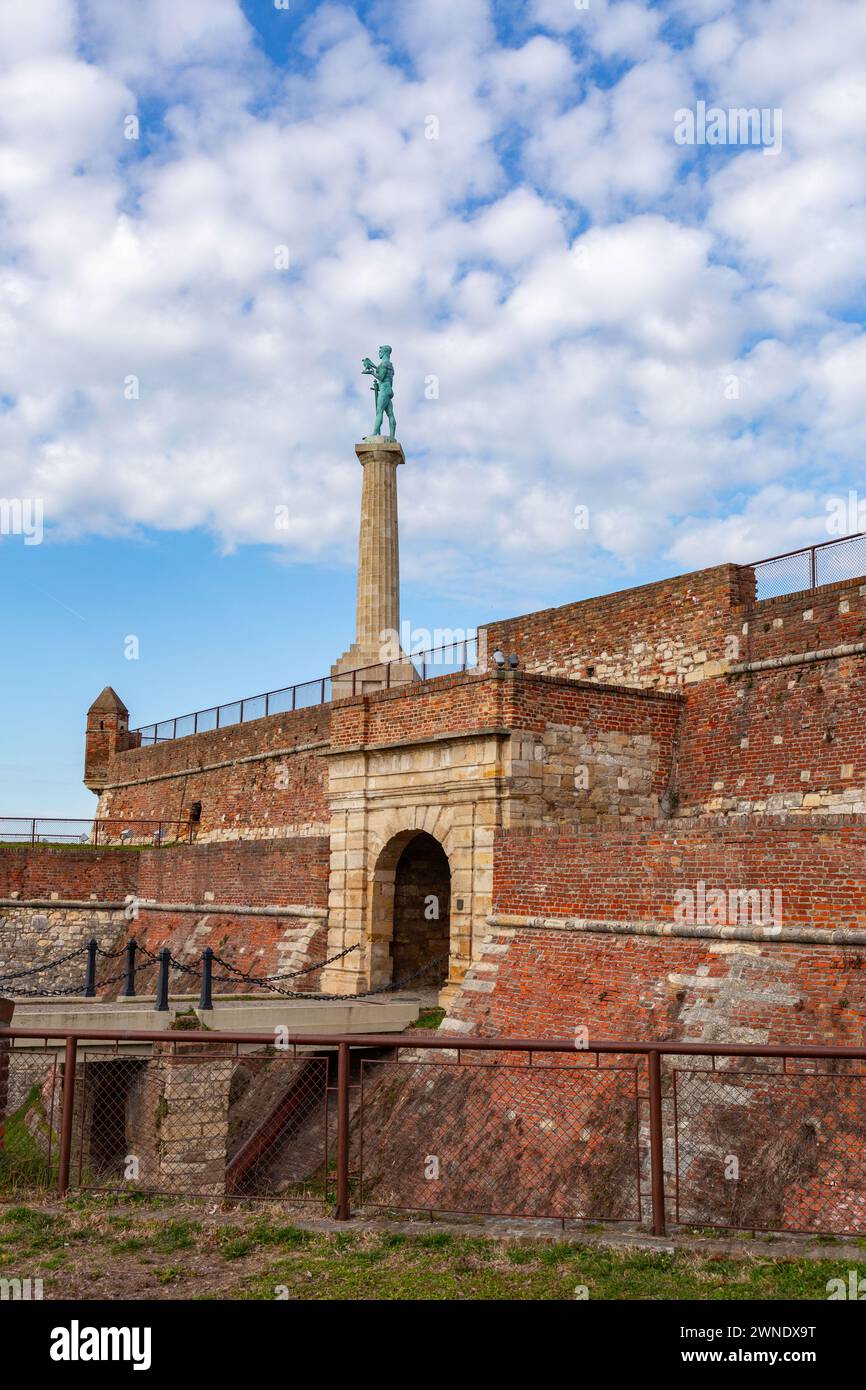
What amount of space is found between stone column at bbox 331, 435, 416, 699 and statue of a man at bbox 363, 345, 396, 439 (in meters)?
0.59

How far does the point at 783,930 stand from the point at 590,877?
268 cm

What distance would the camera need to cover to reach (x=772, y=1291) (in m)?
5.11

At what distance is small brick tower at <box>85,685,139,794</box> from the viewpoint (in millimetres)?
42156

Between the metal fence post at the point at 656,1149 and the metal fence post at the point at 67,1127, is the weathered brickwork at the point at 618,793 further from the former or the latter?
the metal fence post at the point at 67,1127

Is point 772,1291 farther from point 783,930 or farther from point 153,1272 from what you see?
point 783,930

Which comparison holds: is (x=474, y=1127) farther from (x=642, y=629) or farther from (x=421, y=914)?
(x=642, y=629)

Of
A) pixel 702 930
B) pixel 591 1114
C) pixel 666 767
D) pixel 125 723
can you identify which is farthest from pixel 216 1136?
pixel 125 723

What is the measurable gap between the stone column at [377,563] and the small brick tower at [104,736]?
52.0 feet

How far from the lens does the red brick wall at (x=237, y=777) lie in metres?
28.3

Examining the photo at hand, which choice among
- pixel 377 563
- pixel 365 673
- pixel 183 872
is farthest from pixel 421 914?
pixel 377 563

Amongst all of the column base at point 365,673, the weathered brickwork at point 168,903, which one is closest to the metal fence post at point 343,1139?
the weathered brickwork at point 168,903

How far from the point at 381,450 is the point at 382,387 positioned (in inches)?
82.0

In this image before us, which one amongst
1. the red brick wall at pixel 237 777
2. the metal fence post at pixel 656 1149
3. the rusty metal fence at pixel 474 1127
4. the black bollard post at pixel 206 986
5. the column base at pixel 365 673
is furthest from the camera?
the red brick wall at pixel 237 777

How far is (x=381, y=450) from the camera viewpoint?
95.8 feet
